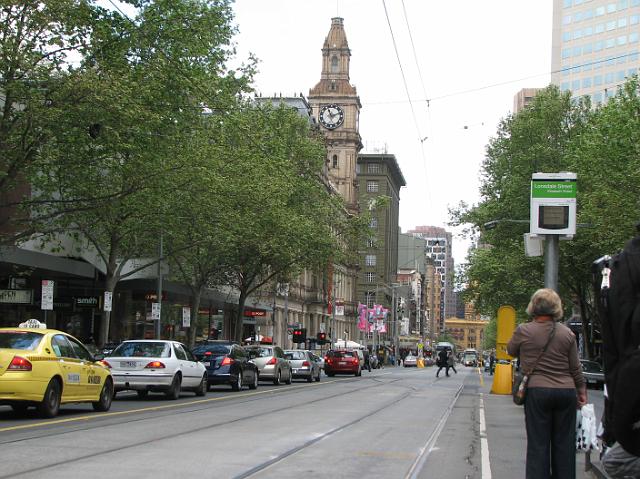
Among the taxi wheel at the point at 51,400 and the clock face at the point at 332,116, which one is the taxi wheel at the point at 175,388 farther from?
the clock face at the point at 332,116

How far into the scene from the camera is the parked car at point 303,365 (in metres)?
38.6

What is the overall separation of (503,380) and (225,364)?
31.2ft

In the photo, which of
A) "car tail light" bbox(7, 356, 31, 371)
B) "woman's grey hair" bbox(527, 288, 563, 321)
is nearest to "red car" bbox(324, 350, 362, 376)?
"car tail light" bbox(7, 356, 31, 371)

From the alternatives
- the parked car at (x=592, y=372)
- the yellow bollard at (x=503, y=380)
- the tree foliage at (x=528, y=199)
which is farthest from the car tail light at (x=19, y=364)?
the parked car at (x=592, y=372)

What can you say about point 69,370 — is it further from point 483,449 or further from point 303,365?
point 303,365

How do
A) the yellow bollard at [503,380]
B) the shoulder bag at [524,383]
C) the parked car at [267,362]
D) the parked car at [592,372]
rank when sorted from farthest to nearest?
1. the parked car at [592,372]
2. the parked car at [267,362]
3. the yellow bollard at [503,380]
4. the shoulder bag at [524,383]

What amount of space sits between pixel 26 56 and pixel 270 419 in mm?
10489

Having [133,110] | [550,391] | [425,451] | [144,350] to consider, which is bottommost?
[425,451]

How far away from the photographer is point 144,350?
73.4 feet

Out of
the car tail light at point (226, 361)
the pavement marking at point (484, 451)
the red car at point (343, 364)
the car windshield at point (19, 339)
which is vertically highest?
the car windshield at point (19, 339)

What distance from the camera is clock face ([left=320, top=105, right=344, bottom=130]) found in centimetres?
10750

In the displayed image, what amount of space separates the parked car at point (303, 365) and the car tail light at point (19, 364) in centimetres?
2387

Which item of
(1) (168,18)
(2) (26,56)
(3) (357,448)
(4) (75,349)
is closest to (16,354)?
(4) (75,349)

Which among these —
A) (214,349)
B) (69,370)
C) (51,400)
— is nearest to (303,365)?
(214,349)
